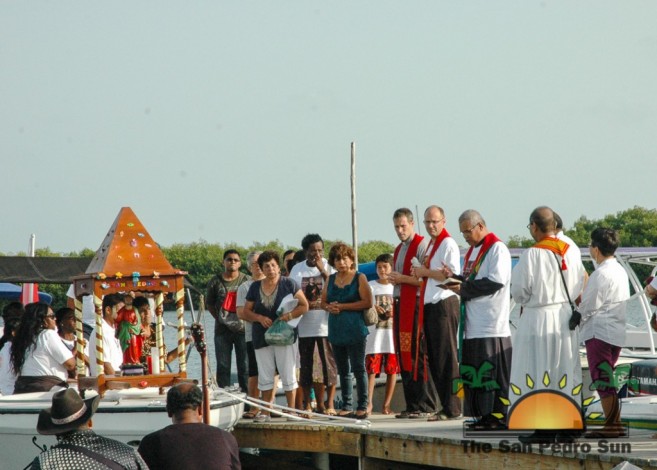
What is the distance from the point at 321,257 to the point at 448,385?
215 cm

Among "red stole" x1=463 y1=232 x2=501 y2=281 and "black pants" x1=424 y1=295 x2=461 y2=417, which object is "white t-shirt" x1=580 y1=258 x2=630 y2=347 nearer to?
"red stole" x1=463 y1=232 x2=501 y2=281

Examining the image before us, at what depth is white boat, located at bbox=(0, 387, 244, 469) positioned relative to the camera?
11.2m

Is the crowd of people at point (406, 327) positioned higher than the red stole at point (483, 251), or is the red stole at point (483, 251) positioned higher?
the red stole at point (483, 251)

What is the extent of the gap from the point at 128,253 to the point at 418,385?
10.4 feet

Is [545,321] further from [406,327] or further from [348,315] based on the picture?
[348,315]

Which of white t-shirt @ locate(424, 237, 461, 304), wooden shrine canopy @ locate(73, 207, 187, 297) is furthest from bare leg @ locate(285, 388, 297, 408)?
white t-shirt @ locate(424, 237, 461, 304)

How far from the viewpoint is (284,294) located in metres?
11.8

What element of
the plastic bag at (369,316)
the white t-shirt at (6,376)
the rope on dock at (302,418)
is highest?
the plastic bag at (369,316)

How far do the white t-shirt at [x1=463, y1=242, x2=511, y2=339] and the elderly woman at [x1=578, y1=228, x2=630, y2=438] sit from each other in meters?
0.83

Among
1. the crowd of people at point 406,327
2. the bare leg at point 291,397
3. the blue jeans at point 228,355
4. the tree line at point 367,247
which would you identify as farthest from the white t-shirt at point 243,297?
the tree line at point 367,247

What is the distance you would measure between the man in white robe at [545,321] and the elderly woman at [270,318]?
3036mm

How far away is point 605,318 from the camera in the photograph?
9.22 meters

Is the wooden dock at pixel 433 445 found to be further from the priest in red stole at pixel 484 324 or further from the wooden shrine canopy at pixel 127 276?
the wooden shrine canopy at pixel 127 276

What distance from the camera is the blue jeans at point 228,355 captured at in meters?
13.0
